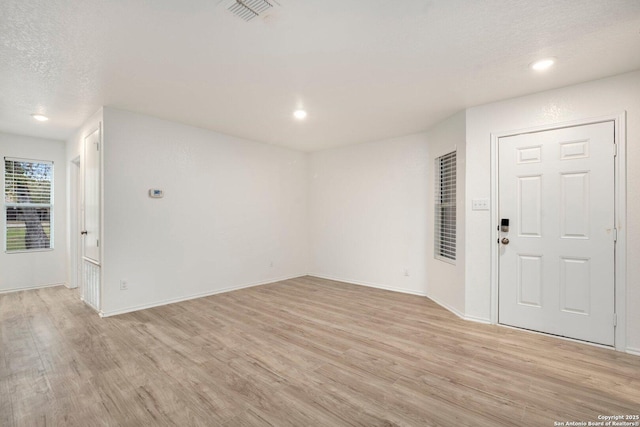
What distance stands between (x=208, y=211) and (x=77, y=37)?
285 centimetres

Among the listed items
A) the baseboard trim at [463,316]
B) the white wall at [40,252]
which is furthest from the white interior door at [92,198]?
the baseboard trim at [463,316]

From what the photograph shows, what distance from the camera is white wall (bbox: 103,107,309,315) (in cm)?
382

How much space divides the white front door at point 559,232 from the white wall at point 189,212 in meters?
3.83

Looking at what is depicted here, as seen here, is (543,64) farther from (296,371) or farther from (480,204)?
(296,371)

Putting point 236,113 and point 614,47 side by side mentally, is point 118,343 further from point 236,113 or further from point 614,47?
point 614,47

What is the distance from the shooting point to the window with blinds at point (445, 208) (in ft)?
13.3

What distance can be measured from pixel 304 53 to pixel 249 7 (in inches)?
25.3

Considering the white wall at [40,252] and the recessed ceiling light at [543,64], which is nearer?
the recessed ceiling light at [543,64]

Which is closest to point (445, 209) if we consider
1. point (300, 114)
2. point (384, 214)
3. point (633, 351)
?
point (384, 214)

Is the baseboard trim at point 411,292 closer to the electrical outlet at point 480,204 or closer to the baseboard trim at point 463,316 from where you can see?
the baseboard trim at point 463,316

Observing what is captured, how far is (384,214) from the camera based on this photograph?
207 inches

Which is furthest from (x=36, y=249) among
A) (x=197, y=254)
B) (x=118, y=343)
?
(x=118, y=343)

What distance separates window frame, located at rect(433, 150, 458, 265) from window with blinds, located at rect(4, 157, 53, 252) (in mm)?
6715

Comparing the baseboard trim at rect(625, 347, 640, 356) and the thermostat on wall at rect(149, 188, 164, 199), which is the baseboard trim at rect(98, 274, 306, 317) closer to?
the thermostat on wall at rect(149, 188, 164, 199)
